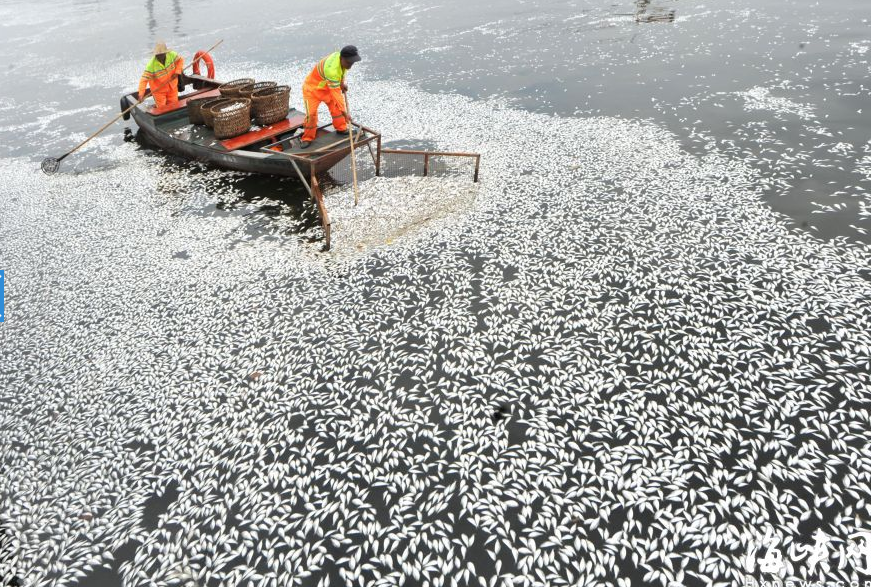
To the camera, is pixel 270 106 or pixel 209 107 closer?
pixel 270 106

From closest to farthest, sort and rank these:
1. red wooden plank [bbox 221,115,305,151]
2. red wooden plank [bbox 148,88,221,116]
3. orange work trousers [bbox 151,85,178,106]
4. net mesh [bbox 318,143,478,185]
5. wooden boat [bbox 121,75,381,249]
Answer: wooden boat [bbox 121,75,381,249], red wooden plank [bbox 221,115,305,151], net mesh [bbox 318,143,478,185], orange work trousers [bbox 151,85,178,106], red wooden plank [bbox 148,88,221,116]

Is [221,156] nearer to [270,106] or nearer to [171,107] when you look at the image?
[270,106]

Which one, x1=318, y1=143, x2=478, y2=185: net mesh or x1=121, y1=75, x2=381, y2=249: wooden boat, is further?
x1=318, y1=143, x2=478, y2=185: net mesh

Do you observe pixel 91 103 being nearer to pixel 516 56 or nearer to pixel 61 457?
pixel 516 56

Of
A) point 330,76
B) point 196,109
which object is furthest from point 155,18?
point 330,76

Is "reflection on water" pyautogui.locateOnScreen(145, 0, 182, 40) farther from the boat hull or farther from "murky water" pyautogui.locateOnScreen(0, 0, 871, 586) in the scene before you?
"murky water" pyautogui.locateOnScreen(0, 0, 871, 586)

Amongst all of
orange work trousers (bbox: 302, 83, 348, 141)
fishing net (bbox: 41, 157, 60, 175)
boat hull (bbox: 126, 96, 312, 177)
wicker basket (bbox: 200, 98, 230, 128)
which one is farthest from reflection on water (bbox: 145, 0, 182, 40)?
orange work trousers (bbox: 302, 83, 348, 141)

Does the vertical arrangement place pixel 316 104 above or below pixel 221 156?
above

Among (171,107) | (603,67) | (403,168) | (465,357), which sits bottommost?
(465,357)

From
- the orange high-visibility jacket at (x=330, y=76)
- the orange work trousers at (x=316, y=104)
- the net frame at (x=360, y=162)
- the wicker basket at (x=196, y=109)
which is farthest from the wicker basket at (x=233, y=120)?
the orange high-visibility jacket at (x=330, y=76)
